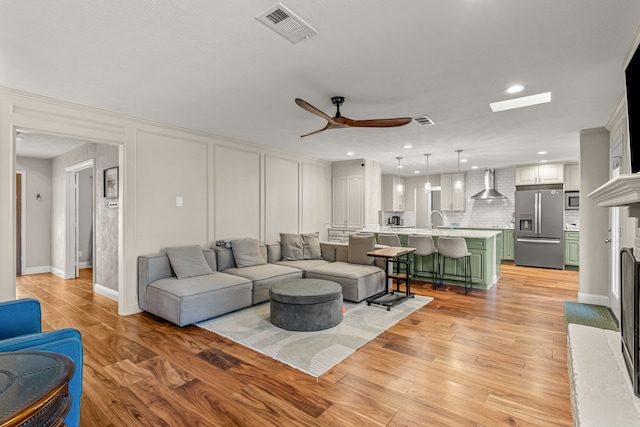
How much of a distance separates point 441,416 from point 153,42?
10.6 feet

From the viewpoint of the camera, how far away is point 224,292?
12.8 ft

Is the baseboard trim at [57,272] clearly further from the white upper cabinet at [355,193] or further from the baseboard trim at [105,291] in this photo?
the white upper cabinet at [355,193]

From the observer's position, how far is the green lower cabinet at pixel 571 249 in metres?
7.05

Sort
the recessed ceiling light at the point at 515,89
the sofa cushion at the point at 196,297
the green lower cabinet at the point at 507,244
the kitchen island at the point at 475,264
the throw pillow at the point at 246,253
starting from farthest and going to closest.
Result: the green lower cabinet at the point at 507,244 < the kitchen island at the point at 475,264 < the throw pillow at the point at 246,253 < the sofa cushion at the point at 196,297 < the recessed ceiling light at the point at 515,89

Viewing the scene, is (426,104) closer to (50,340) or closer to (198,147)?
(198,147)

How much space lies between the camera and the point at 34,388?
114 cm

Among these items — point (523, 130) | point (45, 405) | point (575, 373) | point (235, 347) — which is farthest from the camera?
point (523, 130)

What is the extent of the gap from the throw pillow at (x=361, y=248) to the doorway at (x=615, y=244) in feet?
9.99

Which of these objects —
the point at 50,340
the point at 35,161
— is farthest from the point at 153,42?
the point at 35,161

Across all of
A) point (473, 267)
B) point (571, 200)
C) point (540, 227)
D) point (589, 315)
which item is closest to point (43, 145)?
point (473, 267)

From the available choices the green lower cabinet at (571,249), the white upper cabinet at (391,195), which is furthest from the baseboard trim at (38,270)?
the green lower cabinet at (571,249)

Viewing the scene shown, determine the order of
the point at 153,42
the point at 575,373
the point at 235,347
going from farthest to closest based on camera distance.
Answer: the point at 235,347 < the point at 153,42 < the point at 575,373

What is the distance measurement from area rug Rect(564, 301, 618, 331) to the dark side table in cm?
470

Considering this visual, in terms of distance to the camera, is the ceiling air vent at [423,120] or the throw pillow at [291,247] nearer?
the ceiling air vent at [423,120]
